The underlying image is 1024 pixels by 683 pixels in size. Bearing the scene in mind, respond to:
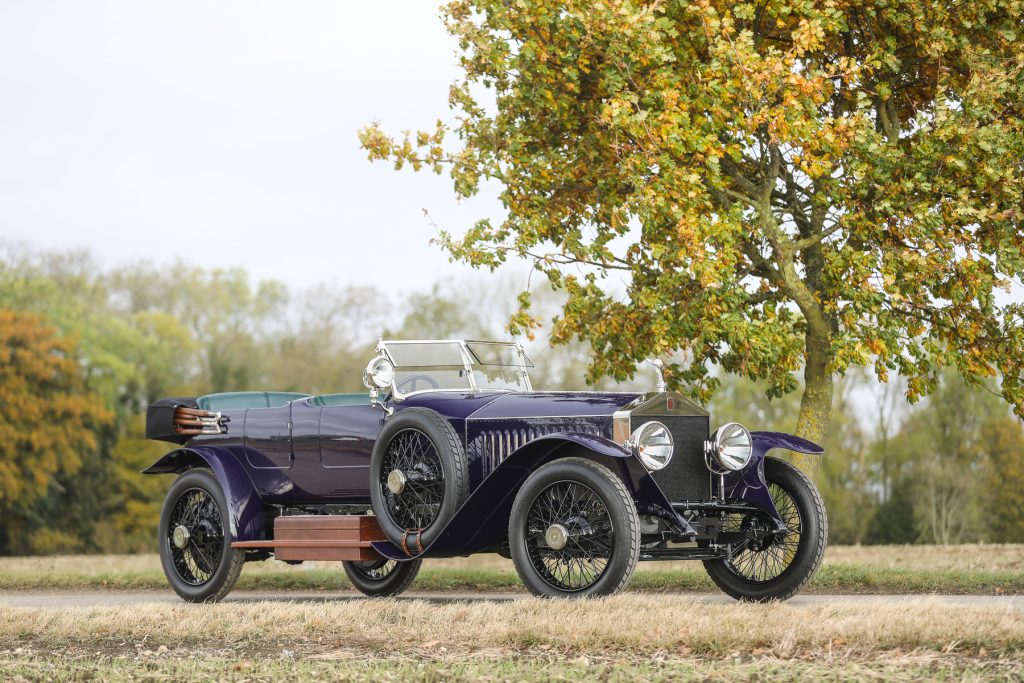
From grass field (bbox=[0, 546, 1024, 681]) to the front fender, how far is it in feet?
5.99

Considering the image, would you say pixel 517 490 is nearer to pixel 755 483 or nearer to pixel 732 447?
pixel 732 447

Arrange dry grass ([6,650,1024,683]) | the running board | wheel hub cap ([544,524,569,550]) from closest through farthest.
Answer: dry grass ([6,650,1024,683]) → wheel hub cap ([544,524,569,550]) → the running board

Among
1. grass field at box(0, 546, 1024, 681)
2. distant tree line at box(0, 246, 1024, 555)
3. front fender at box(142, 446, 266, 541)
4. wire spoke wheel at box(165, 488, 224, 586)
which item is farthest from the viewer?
distant tree line at box(0, 246, 1024, 555)

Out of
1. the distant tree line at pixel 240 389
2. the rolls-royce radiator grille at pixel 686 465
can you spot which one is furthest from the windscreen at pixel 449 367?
the distant tree line at pixel 240 389

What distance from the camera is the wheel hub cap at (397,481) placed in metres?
9.66

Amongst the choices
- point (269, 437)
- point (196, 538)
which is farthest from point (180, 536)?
point (269, 437)

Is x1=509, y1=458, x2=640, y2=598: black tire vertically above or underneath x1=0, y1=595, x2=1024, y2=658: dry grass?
above

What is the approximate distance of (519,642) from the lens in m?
6.89

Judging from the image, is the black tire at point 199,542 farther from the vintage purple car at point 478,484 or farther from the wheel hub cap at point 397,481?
the wheel hub cap at point 397,481

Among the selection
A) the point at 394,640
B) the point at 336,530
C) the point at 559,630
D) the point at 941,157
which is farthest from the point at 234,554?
the point at 941,157

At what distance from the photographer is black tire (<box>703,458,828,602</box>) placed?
30.3 feet

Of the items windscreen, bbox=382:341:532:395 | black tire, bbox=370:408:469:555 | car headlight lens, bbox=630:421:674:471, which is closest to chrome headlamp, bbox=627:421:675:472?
car headlight lens, bbox=630:421:674:471

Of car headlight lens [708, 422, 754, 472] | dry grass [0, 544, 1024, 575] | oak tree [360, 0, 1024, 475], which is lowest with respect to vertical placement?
dry grass [0, 544, 1024, 575]

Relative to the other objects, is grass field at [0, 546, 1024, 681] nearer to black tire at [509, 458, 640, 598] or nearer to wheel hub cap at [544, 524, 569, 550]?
black tire at [509, 458, 640, 598]
